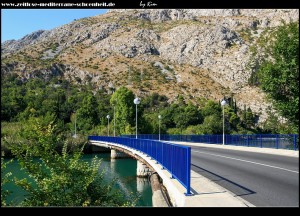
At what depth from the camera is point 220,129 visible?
6869cm

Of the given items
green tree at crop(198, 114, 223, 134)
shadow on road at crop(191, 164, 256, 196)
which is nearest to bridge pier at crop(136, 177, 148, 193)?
shadow on road at crop(191, 164, 256, 196)

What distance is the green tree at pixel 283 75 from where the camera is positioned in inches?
858

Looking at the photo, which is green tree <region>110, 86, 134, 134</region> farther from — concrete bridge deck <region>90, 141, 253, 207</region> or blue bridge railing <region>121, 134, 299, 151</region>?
concrete bridge deck <region>90, 141, 253, 207</region>

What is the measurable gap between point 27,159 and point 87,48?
481 ft

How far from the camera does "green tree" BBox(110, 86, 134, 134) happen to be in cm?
6325

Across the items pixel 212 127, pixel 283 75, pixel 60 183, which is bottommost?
pixel 60 183

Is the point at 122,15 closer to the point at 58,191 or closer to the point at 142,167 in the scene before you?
the point at 142,167

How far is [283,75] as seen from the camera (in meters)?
21.6

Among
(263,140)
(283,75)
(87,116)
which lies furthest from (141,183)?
(87,116)

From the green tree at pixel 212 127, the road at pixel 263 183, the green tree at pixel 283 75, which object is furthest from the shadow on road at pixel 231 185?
the green tree at pixel 212 127

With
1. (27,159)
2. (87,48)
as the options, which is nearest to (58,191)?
(27,159)

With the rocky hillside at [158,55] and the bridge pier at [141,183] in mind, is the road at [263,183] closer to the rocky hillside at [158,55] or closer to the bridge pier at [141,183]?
the bridge pier at [141,183]

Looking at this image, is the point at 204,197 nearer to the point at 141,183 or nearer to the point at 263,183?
the point at 263,183

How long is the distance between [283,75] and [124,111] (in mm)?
44139
